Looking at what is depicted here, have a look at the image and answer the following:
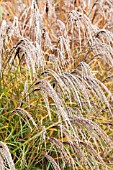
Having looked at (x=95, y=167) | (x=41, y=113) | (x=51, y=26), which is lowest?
(x=95, y=167)

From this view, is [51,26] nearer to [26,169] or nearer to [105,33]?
[105,33]

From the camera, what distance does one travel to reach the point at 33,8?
2576 millimetres

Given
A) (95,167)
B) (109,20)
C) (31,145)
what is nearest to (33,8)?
(31,145)

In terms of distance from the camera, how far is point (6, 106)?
261 cm

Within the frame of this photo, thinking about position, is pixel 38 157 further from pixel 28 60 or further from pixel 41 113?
pixel 28 60

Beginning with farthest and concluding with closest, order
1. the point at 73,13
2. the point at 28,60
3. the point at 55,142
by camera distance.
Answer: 1. the point at 73,13
2. the point at 55,142
3. the point at 28,60

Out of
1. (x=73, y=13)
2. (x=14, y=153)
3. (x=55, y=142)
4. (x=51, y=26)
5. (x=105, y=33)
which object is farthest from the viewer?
(x=51, y=26)

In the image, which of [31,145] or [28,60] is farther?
[31,145]

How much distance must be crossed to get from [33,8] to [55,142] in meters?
0.85

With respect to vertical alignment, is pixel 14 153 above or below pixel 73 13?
below

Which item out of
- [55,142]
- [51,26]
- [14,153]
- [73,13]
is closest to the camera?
[55,142]

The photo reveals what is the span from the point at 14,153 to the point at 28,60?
2.29 feet

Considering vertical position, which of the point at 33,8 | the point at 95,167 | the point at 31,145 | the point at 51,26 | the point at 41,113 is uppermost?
the point at 51,26

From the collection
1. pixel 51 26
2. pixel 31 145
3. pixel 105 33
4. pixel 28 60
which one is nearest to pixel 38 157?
pixel 31 145
